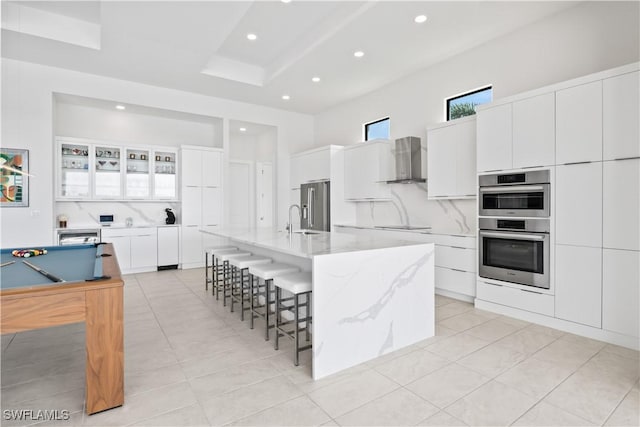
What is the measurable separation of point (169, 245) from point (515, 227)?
546 cm

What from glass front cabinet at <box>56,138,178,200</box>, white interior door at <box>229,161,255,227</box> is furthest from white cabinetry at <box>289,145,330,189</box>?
glass front cabinet at <box>56,138,178,200</box>

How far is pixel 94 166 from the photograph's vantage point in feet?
18.0

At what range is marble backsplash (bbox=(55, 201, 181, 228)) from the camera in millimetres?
5484

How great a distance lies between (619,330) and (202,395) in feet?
10.9

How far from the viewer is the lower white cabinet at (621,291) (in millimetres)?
2650

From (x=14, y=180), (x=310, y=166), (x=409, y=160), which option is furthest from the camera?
(x=310, y=166)

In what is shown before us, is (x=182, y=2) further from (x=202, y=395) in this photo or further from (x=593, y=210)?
(x=593, y=210)

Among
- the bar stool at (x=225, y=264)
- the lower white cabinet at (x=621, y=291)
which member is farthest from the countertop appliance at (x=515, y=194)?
the bar stool at (x=225, y=264)

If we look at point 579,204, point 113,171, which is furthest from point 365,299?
point 113,171

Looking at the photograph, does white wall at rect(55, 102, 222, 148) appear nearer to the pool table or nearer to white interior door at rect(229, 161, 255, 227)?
white interior door at rect(229, 161, 255, 227)

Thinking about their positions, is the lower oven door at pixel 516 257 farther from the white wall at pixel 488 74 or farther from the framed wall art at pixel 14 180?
the framed wall art at pixel 14 180

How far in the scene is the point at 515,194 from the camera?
340cm

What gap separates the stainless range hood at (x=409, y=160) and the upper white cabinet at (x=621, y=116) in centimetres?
242

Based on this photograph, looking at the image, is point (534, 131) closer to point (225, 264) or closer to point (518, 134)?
point (518, 134)
